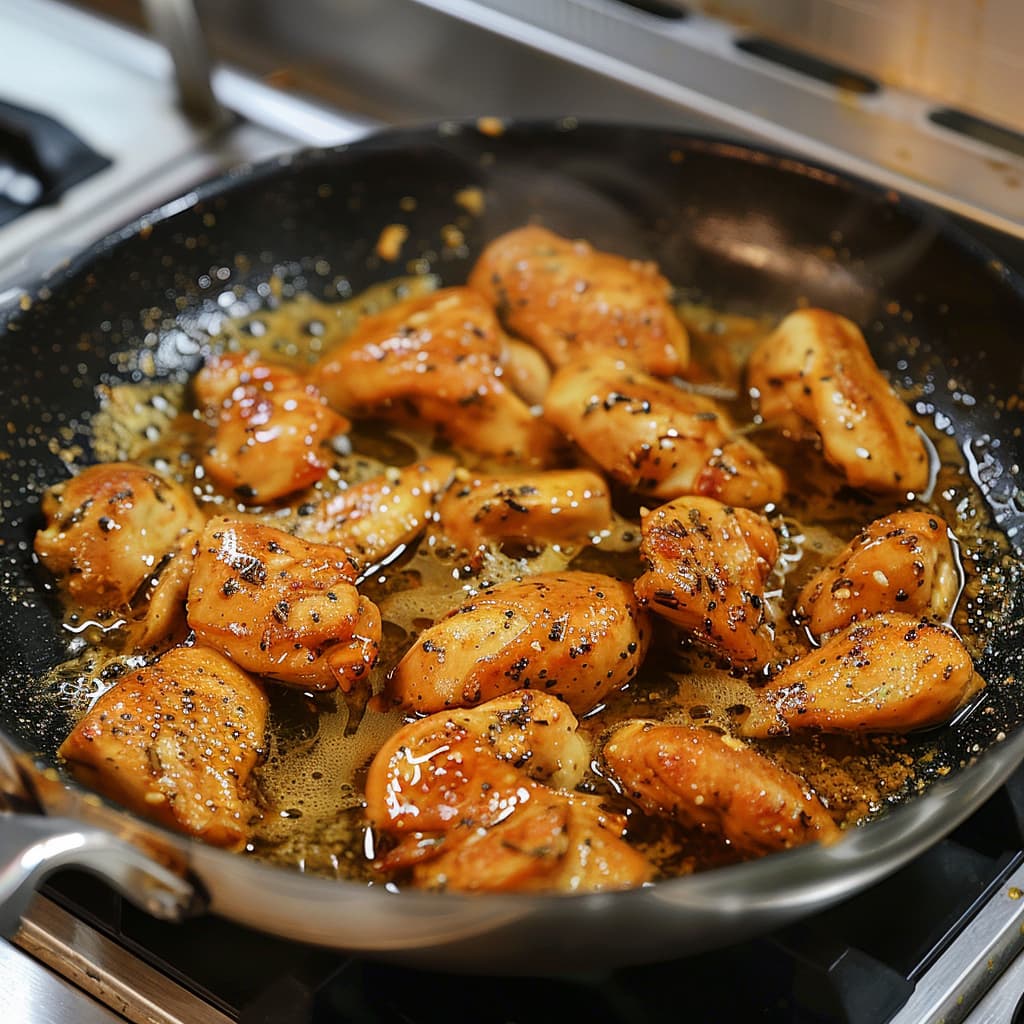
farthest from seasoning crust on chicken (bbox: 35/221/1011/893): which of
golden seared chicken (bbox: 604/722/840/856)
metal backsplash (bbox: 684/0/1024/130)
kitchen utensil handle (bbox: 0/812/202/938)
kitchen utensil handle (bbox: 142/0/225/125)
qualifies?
kitchen utensil handle (bbox: 142/0/225/125)

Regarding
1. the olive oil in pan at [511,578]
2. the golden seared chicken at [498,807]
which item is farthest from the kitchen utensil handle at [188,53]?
the golden seared chicken at [498,807]

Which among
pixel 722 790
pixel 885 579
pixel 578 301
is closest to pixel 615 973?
pixel 722 790

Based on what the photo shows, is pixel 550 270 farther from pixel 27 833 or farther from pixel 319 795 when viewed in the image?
pixel 27 833

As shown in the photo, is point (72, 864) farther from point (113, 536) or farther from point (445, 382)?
point (445, 382)

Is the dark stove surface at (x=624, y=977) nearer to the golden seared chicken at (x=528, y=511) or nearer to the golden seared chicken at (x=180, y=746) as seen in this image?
the golden seared chicken at (x=180, y=746)

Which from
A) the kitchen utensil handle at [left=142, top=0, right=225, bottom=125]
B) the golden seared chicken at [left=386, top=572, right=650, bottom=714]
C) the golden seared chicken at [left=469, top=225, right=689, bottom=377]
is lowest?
the golden seared chicken at [left=386, top=572, right=650, bottom=714]

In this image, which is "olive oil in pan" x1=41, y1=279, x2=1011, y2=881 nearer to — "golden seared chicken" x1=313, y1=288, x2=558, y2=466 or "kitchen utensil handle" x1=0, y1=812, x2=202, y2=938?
"golden seared chicken" x1=313, y1=288, x2=558, y2=466

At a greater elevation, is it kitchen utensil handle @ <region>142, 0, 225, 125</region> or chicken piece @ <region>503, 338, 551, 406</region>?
kitchen utensil handle @ <region>142, 0, 225, 125</region>
